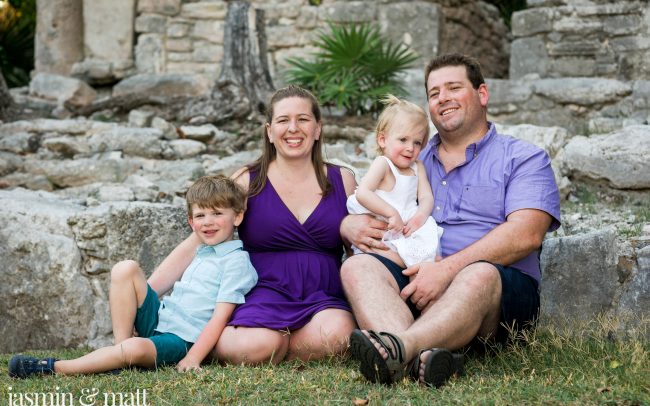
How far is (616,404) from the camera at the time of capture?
8.82 feet

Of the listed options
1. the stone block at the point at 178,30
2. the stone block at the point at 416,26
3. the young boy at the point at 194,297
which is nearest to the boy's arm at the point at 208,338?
the young boy at the point at 194,297

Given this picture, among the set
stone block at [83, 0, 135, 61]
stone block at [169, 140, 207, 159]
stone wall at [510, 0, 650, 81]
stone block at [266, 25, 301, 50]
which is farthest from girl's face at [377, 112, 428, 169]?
stone block at [83, 0, 135, 61]

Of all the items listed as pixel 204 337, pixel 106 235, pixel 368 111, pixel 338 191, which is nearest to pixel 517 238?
pixel 338 191

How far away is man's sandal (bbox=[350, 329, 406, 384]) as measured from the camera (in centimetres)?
293

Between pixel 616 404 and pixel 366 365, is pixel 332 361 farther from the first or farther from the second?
pixel 616 404

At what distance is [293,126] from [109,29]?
686 centimetres

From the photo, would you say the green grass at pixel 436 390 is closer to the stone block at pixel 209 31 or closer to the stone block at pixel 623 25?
the stone block at pixel 623 25

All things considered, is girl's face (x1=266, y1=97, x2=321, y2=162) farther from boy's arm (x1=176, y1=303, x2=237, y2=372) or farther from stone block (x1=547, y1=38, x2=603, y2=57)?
stone block (x1=547, y1=38, x2=603, y2=57)

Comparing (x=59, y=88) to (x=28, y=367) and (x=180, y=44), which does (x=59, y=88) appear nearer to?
(x=180, y=44)

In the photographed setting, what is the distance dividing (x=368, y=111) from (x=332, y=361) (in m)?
4.02

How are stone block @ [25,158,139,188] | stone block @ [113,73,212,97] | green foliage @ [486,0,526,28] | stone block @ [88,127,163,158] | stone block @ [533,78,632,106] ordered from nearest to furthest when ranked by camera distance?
stone block @ [25,158,139,188], stone block @ [88,127,163,158], stone block @ [533,78,632,106], stone block @ [113,73,212,97], green foliage @ [486,0,526,28]

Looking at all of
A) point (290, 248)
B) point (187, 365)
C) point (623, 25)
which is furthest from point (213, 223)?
point (623, 25)

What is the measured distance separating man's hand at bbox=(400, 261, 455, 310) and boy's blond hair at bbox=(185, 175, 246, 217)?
0.84 meters

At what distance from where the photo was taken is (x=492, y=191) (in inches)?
143
